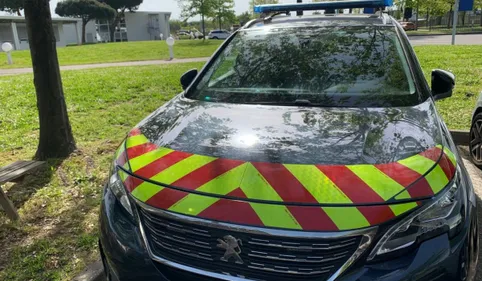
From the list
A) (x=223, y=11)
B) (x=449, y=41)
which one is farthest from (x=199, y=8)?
(x=449, y=41)

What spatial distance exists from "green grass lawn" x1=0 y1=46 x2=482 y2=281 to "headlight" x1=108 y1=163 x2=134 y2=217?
1.02m

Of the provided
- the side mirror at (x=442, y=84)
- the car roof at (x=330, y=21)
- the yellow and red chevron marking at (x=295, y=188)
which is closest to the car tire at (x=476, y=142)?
the side mirror at (x=442, y=84)

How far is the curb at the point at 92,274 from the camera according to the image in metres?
2.67

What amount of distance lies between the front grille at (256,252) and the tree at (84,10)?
55742mm

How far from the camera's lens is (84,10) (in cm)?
5297

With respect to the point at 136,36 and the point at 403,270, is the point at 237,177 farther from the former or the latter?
the point at 136,36

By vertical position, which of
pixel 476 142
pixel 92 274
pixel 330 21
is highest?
pixel 330 21

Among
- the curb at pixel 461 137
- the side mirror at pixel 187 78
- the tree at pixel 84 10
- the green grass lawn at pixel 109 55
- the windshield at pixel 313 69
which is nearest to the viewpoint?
the windshield at pixel 313 69

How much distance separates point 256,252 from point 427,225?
0.71 m

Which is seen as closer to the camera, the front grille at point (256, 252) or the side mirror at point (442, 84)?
the front grille at point (256, 252)

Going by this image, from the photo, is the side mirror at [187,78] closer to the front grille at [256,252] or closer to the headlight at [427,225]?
the front grille at [256,252]

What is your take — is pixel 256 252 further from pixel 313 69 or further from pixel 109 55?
Answer: pixel 109 55

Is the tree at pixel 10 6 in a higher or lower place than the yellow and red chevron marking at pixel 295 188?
higher

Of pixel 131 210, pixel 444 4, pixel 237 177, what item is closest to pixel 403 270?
pixel 237 177
